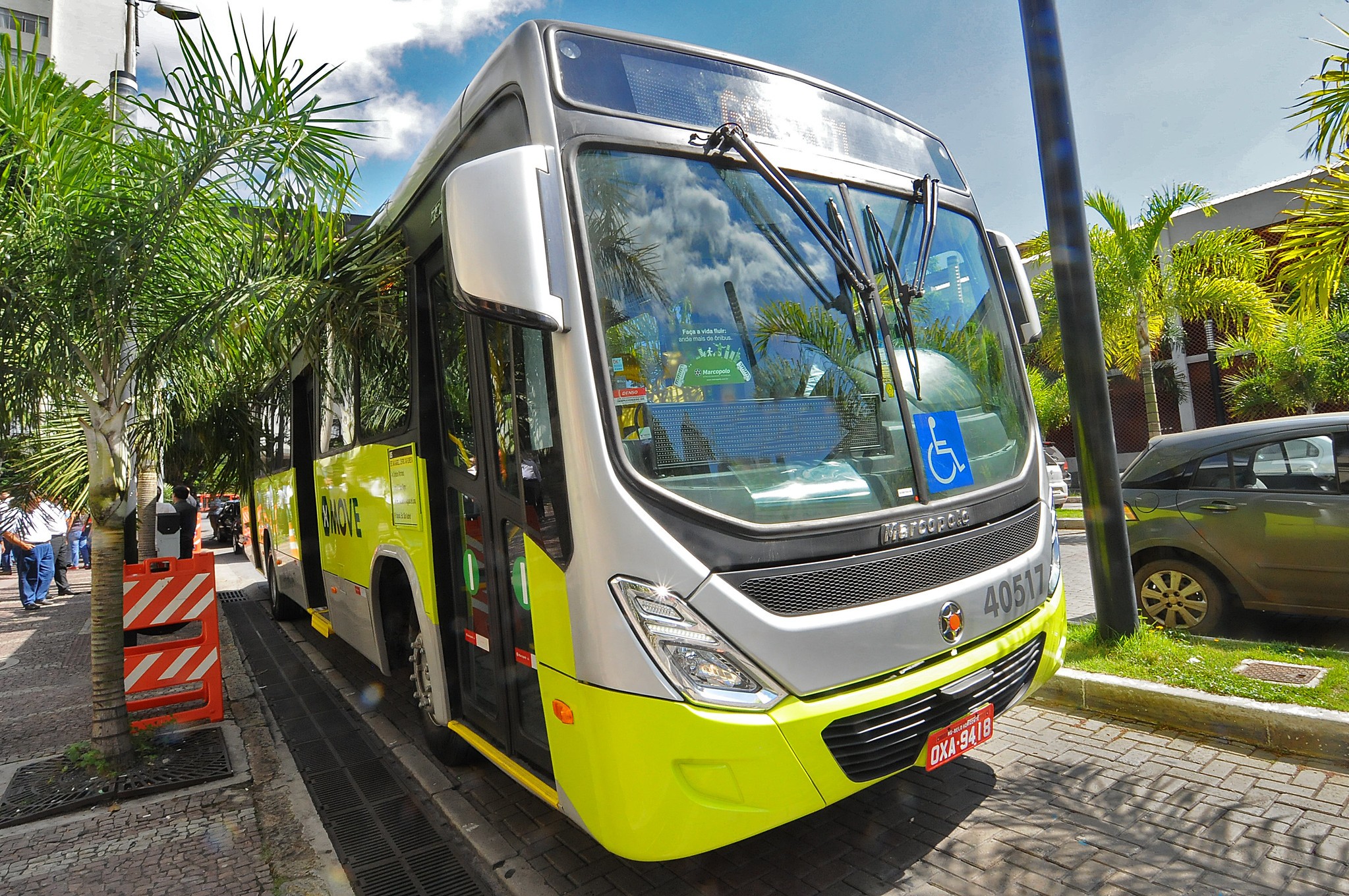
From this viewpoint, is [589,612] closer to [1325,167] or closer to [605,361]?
[605,361]

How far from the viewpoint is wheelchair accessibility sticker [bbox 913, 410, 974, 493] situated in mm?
3338

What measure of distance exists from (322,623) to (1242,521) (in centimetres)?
702

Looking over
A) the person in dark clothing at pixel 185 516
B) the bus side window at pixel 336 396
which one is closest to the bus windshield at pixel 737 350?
the bus side window at pixel 336 396

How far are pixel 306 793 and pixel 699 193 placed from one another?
382 cm

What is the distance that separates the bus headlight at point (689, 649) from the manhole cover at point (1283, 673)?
11.1 feet

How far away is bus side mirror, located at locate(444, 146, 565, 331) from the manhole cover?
422 centimetres

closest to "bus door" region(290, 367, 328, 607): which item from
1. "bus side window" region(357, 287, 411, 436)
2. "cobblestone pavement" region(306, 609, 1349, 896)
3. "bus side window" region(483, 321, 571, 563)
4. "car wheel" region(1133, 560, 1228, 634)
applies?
"bus side window" region(357, 287, 411, 436)

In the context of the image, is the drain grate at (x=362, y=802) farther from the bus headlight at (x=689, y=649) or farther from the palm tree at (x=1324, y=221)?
the palm tree at (x=1324, y=221)

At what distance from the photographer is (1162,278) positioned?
15.6 m

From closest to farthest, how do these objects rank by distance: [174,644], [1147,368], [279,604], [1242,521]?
[1242,521]
[174,644]
[279,604]
[1147,368]

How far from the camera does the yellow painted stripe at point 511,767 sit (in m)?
3.19

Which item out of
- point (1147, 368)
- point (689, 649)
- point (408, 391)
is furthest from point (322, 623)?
point (1147, 368)

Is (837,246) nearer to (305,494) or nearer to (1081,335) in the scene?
(1081,335)

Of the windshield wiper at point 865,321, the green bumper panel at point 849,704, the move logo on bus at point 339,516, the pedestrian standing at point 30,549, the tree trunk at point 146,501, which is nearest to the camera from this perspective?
the green bumper panel at point 849,704
